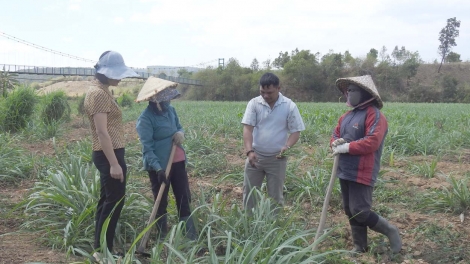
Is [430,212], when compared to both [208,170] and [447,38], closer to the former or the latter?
[208,170]

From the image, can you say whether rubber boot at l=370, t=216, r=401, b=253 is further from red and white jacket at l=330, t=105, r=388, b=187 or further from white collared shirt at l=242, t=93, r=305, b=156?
white collared shirt at l=242, t=93, r=305, b=156

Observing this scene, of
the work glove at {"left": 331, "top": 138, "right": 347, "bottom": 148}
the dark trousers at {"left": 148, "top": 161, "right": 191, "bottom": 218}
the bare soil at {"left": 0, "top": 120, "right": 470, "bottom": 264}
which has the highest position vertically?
the work glove at {"left": 331, "top": 138, "right": 347, "bottom": 148}

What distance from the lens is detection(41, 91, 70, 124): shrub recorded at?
10.6 meters

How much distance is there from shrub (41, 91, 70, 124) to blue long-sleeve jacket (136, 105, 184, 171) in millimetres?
7614

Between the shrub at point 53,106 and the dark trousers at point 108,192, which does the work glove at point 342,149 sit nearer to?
the dark trousers at point 108,192

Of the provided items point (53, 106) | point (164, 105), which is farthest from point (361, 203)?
point (53, 106)

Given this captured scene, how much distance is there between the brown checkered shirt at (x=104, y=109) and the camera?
3053mm

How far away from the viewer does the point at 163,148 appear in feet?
11.8

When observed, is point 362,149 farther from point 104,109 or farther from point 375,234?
point 104,109

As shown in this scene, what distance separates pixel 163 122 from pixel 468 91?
49471mm

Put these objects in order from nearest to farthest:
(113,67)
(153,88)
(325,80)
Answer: (113,67)
(153,88)
(325,80)

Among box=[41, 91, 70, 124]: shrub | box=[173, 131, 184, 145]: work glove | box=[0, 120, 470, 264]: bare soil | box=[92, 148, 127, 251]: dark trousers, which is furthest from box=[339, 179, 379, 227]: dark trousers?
box=[41, 91, 70, 124]: shrub

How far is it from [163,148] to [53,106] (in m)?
8.12

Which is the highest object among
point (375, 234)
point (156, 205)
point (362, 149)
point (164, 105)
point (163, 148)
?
point (164, 105)
